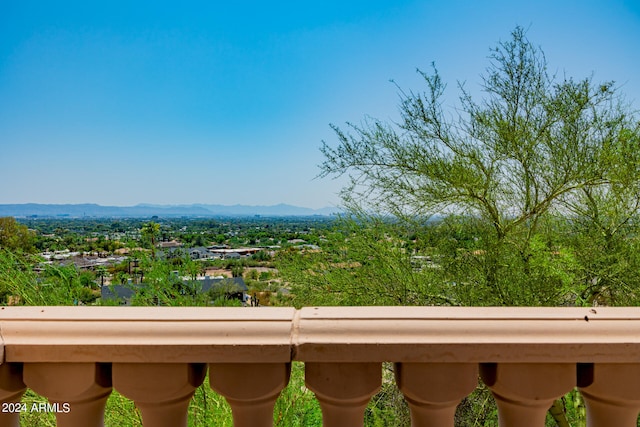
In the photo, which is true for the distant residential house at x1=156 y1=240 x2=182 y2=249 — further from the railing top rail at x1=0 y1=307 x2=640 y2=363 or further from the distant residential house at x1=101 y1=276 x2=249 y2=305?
the railing top rail at x1=0 y1=307 x2=640 y2=363

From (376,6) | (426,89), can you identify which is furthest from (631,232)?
(376,6)

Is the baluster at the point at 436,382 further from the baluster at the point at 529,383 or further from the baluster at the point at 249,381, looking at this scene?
the baluster at the point at 249,381

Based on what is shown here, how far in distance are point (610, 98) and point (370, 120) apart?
121 inches

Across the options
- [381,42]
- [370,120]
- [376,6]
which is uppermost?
Result: [376,6]

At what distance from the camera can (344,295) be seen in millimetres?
5117

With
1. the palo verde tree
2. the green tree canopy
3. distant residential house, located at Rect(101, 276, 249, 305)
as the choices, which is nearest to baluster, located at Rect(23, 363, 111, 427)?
distant residential house, located at Rect(101, 276, 249, 305)

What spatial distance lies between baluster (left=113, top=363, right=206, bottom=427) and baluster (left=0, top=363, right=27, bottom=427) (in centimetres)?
20

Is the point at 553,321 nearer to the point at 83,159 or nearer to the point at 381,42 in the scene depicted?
the point at 381,42

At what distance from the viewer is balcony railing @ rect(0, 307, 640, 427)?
28.1 inches

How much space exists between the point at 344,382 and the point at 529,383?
35 centimetres

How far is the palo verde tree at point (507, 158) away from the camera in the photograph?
16.0 feet

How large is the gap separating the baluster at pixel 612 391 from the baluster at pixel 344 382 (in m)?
0.41

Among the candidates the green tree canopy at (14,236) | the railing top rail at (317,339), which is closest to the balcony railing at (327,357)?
the railing top rail at (317,339)

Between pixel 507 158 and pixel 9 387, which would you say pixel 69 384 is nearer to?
pixel 9 387
